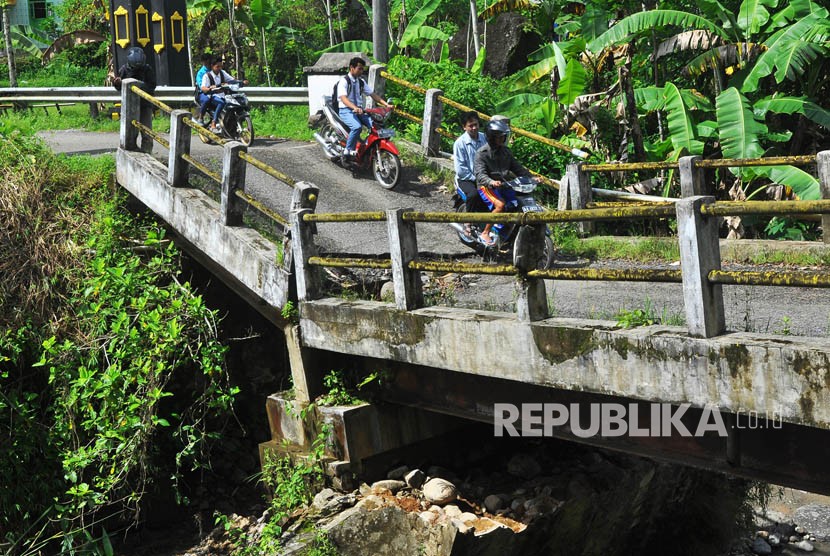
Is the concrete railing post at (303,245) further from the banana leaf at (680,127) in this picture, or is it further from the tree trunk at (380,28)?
the tree trunk at (380,28)

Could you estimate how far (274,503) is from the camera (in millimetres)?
9258

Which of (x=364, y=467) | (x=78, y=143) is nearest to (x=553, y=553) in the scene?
(x=364, y=467)

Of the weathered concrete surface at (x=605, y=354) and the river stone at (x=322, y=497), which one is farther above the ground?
the weathered concrete surface at (x=605, y=354)

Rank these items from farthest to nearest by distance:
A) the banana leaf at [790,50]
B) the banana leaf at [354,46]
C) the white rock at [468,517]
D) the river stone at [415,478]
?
1. the banana leaf at [354,46]
2. the banana leaf at [790,50]
3. the river stone at [415,478]
4. the white rock at [468,517]

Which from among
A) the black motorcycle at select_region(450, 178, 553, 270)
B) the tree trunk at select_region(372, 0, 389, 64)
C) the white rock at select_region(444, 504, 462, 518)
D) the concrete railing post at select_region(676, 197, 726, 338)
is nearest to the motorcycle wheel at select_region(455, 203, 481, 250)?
the black motorcycle at select_region(450, 178, 553, 270)

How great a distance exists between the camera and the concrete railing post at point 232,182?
10.2 m

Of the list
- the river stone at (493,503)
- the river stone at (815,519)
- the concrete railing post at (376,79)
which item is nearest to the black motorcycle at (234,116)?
the concrete railing post at (376,79)

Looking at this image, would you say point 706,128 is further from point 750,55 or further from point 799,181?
point 799,181

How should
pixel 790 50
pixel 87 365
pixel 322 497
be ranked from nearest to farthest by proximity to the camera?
pixel 322 497
pixel 87 365
pixel 790 50

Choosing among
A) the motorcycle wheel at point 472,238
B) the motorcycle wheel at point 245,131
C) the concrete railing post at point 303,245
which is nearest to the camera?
the concrete railing post at point 303,245

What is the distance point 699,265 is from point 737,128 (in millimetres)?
7563
